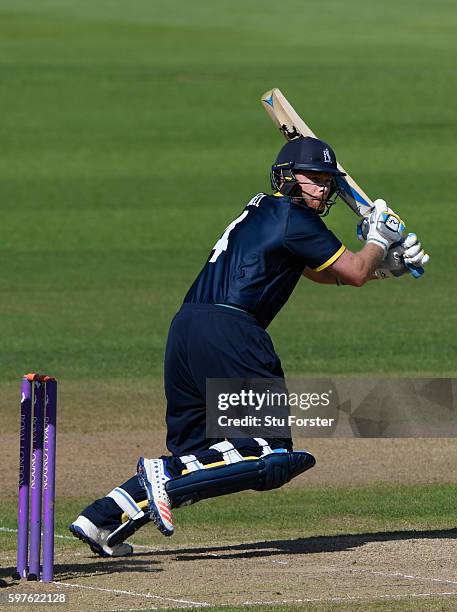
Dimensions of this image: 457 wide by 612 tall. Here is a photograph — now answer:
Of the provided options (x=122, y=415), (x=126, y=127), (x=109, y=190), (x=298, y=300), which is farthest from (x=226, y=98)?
(x=122, y=415)

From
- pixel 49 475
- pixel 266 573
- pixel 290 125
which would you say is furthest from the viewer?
pixel 290 125

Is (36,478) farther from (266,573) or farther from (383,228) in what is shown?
(383,228)

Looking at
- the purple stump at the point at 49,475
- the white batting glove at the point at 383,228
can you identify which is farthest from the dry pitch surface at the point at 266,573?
the white batting glove at the point at 383,228

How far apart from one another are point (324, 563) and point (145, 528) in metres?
1.67

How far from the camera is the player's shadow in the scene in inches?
287

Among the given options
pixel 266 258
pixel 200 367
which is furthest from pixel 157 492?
pixel 266 258

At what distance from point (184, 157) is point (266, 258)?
88.9 feet

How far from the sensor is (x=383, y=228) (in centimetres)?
712

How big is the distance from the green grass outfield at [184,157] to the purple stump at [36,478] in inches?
293

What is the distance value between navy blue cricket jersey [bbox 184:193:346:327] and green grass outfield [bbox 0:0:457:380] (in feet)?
23.2

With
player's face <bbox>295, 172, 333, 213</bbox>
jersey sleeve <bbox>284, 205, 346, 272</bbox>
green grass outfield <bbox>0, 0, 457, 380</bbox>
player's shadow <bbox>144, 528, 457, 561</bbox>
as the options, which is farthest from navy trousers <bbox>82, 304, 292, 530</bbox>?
green grass outfield <bbox>0, 0, 457, 380</bbox>

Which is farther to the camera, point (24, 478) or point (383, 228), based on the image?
point (383, 228)

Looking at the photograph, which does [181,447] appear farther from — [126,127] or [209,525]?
[126,127]

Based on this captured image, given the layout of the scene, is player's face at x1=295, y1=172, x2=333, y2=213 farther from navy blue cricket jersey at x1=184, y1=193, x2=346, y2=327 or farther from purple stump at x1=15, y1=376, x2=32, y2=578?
purple stump at x1=15, y1=376, x2=32, y2=578
